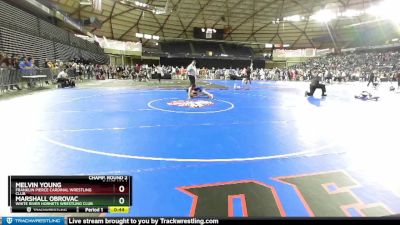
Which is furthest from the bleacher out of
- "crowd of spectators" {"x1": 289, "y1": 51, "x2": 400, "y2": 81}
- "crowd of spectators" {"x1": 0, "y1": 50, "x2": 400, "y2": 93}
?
"crowd of spectators" {"x1": 289, "y1": 51, "x2": 400, "y2": 81}

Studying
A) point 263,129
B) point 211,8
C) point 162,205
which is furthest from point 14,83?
point 211,8

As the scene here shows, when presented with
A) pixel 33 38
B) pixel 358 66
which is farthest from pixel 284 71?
pixel 33 38

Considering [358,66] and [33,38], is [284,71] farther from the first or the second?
[33,38]

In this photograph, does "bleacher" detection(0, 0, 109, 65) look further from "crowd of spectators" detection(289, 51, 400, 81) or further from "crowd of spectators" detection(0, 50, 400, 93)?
"crowd of spectators" detection(289, 51, 400, 81)

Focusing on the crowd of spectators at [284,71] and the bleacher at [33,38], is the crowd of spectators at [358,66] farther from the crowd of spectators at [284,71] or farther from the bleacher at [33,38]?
the bleacher at [33,38]

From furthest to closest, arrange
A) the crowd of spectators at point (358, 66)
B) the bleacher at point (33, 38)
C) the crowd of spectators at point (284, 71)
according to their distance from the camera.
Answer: the crowd of spectators at point (358, 66), the crowd of spectators at point (284, 71), the bleacher at point (33, 38)

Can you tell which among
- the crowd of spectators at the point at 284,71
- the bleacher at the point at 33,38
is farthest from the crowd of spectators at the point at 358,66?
the bleacher at the point at 33,38

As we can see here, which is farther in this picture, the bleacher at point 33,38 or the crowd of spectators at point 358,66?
the crowd of spectators at point 358,66

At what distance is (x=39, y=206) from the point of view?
221 centimetres

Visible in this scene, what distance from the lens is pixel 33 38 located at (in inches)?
861

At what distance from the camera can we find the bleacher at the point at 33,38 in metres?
18.5

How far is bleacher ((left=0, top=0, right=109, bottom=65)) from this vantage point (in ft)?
60.7

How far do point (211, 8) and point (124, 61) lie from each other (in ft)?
57.4

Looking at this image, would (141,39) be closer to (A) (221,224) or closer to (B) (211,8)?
(B) (211,8)
